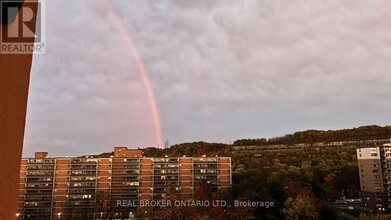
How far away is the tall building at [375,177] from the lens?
1688 inches

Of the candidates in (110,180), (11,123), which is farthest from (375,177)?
(11,123)

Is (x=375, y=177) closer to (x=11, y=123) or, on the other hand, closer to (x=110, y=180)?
(x=110, y=180)

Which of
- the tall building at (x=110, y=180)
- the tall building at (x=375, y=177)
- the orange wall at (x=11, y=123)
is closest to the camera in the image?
the orange wall at (x=11, y=123)

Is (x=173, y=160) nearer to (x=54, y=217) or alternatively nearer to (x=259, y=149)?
(x=54, y=217)

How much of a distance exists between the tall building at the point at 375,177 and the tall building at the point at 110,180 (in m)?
17.6

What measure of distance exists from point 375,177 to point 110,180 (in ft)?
114

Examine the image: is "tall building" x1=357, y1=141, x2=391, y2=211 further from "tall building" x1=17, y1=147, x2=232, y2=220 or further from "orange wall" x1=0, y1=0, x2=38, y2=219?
"orange wall" x1=0, y1=0, x2=38, y2=219

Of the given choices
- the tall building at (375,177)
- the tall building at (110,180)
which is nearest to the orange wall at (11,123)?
A: the tall building at (110,180)

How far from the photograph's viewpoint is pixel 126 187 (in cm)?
4622

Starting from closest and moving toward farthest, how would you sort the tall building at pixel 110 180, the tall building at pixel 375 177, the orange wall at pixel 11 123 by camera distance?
the orange wall at pixel 11 123 → the tall building at pixel 375 177 → the tall building at pixel 110 180

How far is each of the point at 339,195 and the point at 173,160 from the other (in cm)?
2410

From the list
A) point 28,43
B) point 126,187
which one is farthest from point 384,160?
point 28,43

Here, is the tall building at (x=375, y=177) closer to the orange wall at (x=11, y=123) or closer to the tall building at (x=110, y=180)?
the tall building at (x=110, y=180)

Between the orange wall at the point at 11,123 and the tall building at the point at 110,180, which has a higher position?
the orange wall at the point at 11,123
